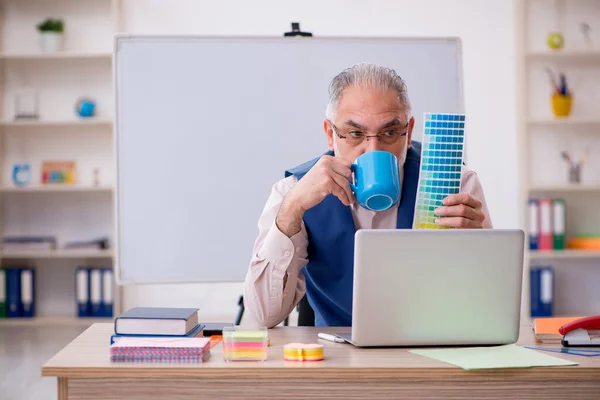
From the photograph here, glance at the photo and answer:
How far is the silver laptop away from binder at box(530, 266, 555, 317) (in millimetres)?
3628

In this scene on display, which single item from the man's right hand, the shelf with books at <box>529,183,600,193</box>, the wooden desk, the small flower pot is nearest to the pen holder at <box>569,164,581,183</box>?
the shelf with books at <box>529,183,600,193</box>

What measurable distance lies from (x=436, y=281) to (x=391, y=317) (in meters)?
0.10

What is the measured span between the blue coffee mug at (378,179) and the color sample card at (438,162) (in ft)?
0.23

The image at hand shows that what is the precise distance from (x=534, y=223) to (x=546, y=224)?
0.07m

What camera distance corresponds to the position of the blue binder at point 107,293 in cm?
479

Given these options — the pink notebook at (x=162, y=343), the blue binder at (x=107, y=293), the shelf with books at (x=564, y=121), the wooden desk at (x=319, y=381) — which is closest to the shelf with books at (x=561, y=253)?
the shelf with books at (x=564, y=121)

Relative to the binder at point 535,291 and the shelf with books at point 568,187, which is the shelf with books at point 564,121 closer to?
the shelf with books at point 568,187

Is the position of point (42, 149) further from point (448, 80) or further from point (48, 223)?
point (448, 80)

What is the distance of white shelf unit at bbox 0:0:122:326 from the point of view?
5.02 m

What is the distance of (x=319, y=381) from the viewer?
1.19m

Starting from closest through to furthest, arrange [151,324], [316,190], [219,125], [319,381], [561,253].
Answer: [319,381]
[151,324]
[316,190]
[219,125]
[561,253]

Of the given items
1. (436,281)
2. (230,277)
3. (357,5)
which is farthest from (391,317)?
(357,5)

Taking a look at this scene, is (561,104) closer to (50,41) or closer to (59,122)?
(59,122)

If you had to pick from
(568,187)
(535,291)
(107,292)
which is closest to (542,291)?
(535,291)
